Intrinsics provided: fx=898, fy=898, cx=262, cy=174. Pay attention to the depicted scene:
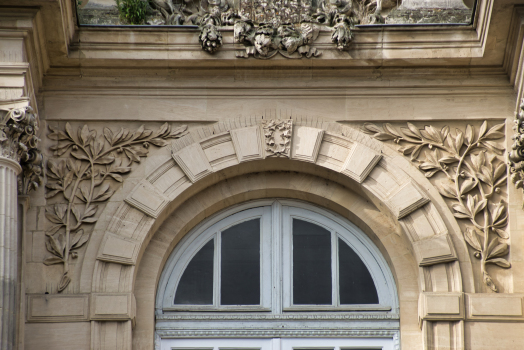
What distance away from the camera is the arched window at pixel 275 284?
35.7ft

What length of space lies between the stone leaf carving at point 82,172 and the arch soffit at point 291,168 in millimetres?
292

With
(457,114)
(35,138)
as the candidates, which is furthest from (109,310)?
(457,114)

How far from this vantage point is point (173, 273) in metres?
11.2

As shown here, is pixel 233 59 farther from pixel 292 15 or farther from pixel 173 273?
pixel 173 273

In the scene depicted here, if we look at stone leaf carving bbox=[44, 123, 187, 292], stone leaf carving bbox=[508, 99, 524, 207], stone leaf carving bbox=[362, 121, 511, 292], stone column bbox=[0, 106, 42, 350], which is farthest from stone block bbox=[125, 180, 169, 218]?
stone leaf carving bbox=[508, 99, 524, 207]

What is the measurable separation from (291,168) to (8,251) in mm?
3657

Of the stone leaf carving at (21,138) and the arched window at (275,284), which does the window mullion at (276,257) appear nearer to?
the arched window at (275,284)

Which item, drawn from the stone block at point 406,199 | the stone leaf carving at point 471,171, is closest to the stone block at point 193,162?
the stone leaf carving at point 471,171

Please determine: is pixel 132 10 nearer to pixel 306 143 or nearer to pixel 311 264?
pixel 306 143

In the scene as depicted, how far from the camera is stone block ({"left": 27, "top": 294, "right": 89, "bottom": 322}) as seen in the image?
10.3m

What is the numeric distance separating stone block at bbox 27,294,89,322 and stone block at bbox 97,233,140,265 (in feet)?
1.75

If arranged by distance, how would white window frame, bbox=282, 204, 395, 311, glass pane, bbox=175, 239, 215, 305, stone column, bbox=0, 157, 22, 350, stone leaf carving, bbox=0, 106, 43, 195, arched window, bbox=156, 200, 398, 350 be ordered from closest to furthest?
1. stone column, bbox=0, 157, 22, 350
2. stone leaf carving, bbox=0, 106, 43, 195
3. arched window, bbox=156, 200, 398, 350
4. white window frame, bbox=282, 204, 395, 311
5. glass pane, bbox=175, 239, 215, 305

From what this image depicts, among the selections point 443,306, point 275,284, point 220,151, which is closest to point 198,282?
point 275,284

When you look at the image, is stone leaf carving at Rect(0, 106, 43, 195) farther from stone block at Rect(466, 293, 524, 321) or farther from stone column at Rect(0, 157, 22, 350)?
stone block at Rect(466, 293, 524, 321)
